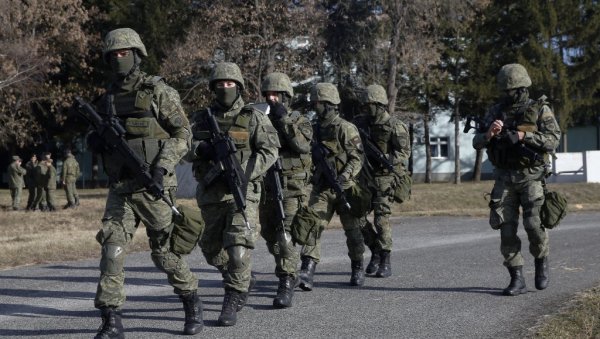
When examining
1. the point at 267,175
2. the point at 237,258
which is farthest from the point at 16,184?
the point at 237,258

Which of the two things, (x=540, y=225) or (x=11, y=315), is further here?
(x=540, y=225)

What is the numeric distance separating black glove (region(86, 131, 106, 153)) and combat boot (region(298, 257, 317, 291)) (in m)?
3.08

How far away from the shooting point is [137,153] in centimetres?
643

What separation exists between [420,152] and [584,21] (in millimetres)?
14052

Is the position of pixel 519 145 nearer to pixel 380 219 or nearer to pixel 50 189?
pixel 380 219

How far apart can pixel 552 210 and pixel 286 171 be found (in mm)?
2635

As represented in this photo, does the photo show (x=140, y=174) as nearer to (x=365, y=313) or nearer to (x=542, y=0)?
(x=365, y=313)

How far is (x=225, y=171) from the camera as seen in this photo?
7094 mm

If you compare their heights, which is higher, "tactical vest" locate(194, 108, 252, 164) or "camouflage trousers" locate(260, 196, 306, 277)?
"tactical vest" locate(194, 108, 252, 164)

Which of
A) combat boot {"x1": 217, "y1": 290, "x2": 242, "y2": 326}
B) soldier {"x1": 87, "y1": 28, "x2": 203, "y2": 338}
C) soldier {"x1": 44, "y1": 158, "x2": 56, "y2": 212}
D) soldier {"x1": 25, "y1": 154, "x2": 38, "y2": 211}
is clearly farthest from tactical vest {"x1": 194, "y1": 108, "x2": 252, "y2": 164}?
soldier {"x1": 25, "y1": 154, "x2": 38, "y2": 211}

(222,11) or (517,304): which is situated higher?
(222,11)

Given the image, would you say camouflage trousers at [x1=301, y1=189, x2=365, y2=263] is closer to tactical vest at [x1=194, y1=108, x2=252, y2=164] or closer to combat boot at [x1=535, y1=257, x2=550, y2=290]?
combat boot at [x1=535, y1=257, x2=550, y2=290]

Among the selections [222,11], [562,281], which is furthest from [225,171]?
[222,11]

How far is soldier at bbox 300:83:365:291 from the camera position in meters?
9.20
